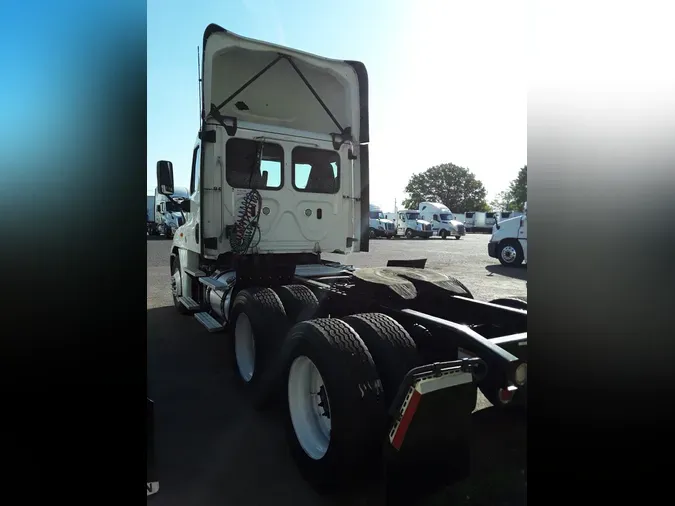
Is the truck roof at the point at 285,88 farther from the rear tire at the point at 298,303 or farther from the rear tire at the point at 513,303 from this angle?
the rear tire at the point at 513,303

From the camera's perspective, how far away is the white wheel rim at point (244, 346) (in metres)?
3.96

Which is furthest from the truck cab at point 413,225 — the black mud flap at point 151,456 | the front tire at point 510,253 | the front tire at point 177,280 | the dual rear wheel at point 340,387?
the black mud flap at point 151,456

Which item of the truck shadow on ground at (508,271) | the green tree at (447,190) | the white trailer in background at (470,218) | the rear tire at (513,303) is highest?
the green tree at (447,190)

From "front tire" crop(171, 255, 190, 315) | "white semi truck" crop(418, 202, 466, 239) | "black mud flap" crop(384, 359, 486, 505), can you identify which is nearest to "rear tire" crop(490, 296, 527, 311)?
"black mud flap" crop(384, 359, 486, 505)

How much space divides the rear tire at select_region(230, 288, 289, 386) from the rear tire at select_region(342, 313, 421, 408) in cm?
104

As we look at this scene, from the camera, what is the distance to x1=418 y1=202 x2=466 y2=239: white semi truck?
32250 millimetres

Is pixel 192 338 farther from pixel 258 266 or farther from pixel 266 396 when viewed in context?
pixel 266 396

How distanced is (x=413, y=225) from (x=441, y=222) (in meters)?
2.27

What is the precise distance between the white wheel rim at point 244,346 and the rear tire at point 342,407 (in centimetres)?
138

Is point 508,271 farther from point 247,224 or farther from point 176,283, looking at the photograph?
point 247,224

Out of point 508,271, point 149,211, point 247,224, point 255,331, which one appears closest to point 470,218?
point 508,271

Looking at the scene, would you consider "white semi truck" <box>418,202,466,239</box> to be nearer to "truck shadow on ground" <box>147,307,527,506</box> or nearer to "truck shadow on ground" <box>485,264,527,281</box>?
"truck shadow on ground" <box>485,264,527,281</box>

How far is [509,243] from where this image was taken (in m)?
14.4
